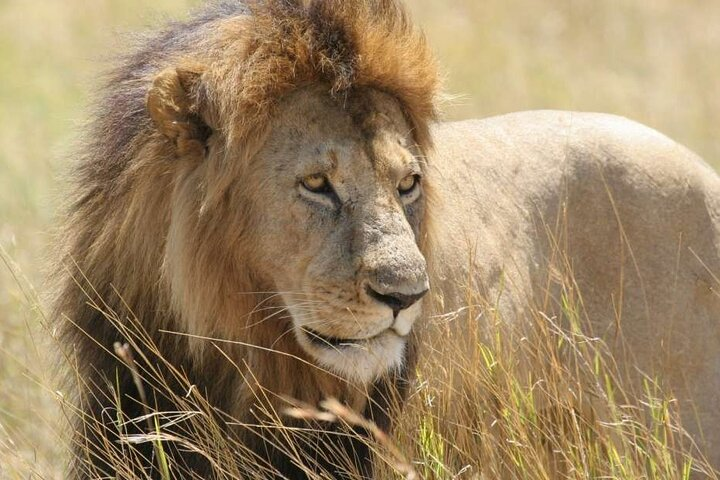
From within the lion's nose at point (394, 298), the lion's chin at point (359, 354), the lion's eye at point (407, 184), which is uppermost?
the lion's eye at point (407, 184)

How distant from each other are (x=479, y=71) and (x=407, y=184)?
9.97 m

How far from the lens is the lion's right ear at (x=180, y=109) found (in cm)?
400

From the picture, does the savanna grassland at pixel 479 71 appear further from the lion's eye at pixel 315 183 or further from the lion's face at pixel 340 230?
the lion's eye at pixel 315 183

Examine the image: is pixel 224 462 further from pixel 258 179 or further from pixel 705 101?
pixel 705 101

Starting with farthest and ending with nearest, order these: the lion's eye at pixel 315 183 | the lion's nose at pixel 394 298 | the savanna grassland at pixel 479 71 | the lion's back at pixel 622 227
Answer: the savanna grassland at pixel 479 71
the lion's back at pixel 622 227
the lion's eye at pixel 315 183
the lion's nose at pixel 394 298

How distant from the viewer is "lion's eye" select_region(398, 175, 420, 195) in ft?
13.6

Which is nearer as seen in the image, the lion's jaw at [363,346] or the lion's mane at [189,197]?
Result: the lion's jaw at [363,346]

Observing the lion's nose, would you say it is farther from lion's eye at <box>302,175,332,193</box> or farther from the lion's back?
the lion's back

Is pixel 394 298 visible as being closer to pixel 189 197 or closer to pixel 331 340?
pixel 331 340

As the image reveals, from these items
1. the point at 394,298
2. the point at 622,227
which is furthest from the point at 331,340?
the point at 622,227

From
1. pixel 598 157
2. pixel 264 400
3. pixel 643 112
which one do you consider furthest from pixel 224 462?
pixel 643 112

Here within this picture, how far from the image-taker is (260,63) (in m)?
4.03

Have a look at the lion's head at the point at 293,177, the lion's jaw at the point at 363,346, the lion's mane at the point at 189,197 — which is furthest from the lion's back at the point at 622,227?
the lion's jaw at the point at 363,346

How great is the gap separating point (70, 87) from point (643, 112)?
19.8ft
